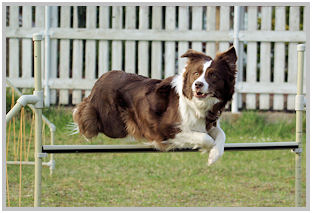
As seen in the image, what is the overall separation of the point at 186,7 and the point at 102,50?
5.17 ft

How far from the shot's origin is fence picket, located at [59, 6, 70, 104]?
8508 millimetres

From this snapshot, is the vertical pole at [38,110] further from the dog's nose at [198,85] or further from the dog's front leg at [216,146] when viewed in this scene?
the dog's front leg at [216,146]

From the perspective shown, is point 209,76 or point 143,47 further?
point 143,47

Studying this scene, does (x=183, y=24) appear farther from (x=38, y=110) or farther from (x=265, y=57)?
(x=38, y=110)

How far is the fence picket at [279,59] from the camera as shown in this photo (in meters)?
8.38

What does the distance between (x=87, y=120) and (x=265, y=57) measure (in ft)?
15.7

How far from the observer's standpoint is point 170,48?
8.47m

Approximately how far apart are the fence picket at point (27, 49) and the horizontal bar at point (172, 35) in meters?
0.22

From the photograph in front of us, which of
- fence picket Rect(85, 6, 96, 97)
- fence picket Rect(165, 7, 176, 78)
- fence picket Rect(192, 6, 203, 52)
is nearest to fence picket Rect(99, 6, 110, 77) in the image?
fence picket Rect(85, 6, 96, 97)

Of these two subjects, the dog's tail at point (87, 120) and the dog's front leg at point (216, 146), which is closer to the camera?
the dog's front leg at point (216, 146)

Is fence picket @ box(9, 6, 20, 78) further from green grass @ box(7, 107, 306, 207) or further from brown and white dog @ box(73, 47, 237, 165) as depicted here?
brown and white dog @ box(73, 47, 237, 165)

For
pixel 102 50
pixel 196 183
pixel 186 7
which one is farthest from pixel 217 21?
pixel 196 183

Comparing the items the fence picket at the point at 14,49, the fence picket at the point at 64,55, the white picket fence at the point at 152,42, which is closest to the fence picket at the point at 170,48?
the white picket fence at the point at 152,42

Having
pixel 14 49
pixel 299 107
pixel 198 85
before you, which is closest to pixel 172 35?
pixel 14 49
